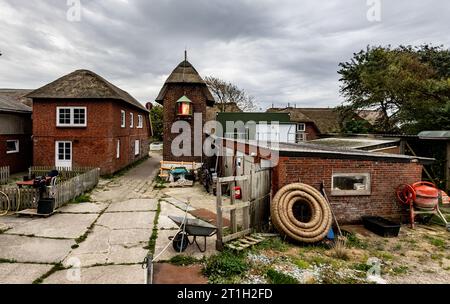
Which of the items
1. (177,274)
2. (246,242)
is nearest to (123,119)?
(246,242)

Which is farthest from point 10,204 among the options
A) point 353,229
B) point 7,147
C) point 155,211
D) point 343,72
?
point 343,72

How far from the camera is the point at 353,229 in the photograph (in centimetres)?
967

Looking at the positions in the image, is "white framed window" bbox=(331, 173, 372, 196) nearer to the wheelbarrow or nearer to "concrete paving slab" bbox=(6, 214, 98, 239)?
the wheelbarrow

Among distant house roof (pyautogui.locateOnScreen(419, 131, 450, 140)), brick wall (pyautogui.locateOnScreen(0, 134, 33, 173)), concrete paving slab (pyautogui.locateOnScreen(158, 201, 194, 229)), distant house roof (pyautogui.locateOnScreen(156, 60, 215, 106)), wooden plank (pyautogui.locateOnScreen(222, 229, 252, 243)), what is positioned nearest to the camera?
wooden plank (pyautogui.locateOnScreen(222, 229, 252, 243))

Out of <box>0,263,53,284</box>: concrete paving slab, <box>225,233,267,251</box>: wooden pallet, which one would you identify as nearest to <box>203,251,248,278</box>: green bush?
<box>225,233,267,251</box>: wooden pallet

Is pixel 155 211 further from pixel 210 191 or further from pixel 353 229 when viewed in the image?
pixel 353 229

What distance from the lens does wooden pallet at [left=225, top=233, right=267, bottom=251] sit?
7.41m

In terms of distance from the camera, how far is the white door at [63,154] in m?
19.6

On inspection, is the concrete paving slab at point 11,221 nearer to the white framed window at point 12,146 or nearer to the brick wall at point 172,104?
the white framed window at point 12,146

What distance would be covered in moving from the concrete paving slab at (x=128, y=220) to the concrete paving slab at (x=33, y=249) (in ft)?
5.91

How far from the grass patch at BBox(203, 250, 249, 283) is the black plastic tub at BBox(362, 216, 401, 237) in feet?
17.2

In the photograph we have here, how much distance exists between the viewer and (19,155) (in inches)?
806

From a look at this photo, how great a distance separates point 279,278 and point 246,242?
191cm
